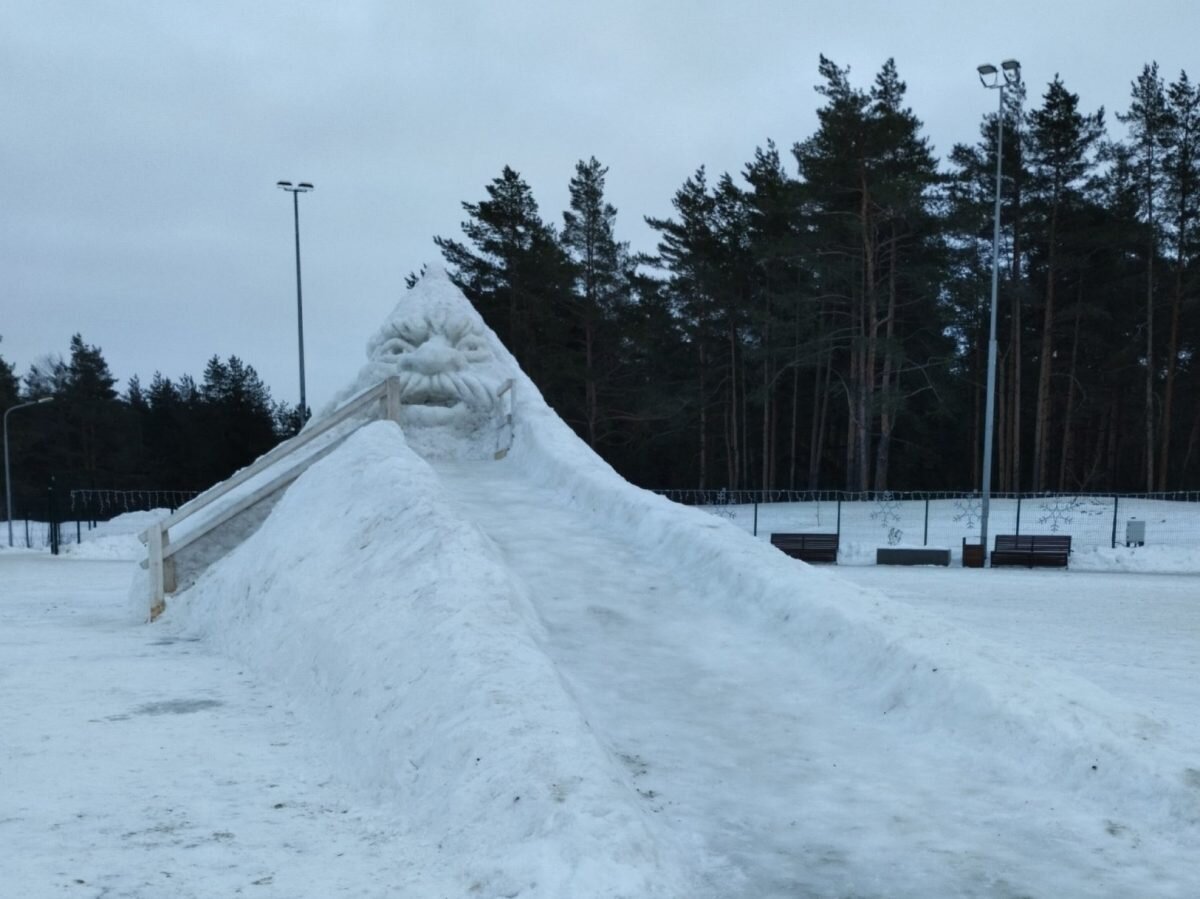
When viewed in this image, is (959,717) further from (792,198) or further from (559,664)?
(792,198)

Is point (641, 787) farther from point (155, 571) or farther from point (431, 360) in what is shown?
point (431, 360)

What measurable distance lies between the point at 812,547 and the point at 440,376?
1039 cm

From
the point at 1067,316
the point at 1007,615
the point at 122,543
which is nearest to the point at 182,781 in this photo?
the point at 1007,615

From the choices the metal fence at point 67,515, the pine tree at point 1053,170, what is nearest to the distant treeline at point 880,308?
the pine tree at point 1053,170

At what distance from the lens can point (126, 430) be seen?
62.8 metres

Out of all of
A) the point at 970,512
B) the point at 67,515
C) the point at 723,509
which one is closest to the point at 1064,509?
the point at 970,512

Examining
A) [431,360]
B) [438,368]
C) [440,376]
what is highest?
[431,360]

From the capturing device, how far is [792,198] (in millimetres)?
35094

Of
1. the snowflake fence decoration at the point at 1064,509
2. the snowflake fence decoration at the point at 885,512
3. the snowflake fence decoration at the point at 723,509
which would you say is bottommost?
the snowflake fence decoration at the point at 723,509

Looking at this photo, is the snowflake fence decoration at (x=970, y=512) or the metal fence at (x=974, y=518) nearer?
the metal fence at (x=974, y=518)

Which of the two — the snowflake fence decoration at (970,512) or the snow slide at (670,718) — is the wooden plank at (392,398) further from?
the snowflake fence decoration at (970,512)

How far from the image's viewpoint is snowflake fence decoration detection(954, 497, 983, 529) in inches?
1094

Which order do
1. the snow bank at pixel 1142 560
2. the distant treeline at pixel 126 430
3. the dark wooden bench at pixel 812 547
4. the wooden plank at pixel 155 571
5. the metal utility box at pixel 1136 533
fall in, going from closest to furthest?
the wooden plank at pixel 155 571
the snow bank at pixel 1142 560
the dark wooden bench at pixel 812 547
the metal utility box at pixel 1136 533
the distant treeline at pixel 126 430

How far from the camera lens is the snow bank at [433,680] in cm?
354
